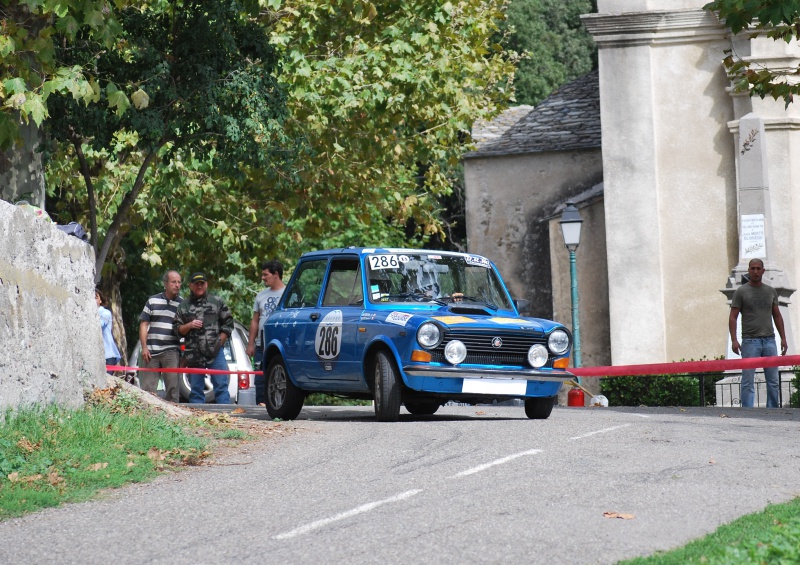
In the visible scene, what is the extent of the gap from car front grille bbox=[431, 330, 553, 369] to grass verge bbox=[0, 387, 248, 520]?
216cm

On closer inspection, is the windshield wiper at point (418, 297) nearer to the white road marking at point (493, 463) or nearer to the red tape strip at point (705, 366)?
the red tape strip at point (705, 366)

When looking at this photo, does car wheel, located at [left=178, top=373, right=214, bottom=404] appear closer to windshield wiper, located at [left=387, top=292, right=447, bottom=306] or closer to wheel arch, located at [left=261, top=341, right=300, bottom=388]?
wheel arch, located at [left=261, top=341, right=300, bottom=388]

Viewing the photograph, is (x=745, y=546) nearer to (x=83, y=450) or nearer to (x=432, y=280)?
(x=83, y=450)

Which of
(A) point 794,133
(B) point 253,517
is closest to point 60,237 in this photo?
(B) point 253,517

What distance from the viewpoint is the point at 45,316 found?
11469 millimetres

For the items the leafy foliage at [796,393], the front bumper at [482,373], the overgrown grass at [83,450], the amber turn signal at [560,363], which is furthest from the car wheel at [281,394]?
the leafy foliage at [796,393]

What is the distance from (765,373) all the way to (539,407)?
468 cm

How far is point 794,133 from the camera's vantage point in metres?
23.7

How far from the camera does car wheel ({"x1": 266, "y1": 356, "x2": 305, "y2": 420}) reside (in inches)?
576

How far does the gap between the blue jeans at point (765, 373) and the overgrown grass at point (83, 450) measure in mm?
7849

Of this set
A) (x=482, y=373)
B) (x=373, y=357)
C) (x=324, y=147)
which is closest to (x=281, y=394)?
(x=373, y=357)

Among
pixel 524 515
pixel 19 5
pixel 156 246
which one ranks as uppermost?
pixel 19 5

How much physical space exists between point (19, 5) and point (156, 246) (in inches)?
412

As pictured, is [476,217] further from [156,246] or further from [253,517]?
[253,517]
